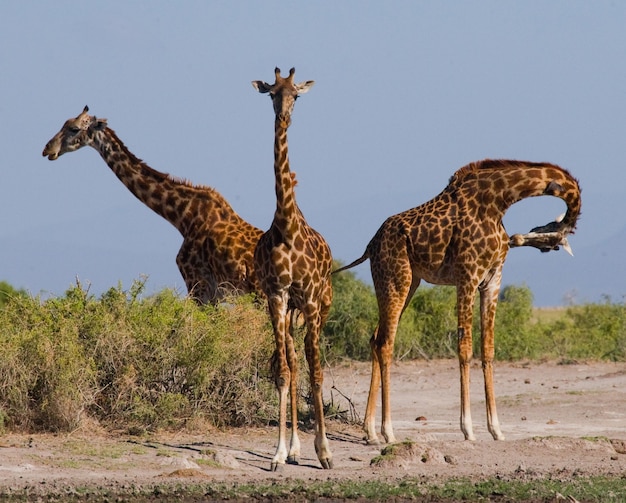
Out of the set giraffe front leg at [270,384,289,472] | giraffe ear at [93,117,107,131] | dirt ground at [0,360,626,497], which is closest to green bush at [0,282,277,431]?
dirt ground at [0,360,626,497]

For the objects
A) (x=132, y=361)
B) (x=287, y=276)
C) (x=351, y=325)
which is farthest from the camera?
(x=351, y=325)

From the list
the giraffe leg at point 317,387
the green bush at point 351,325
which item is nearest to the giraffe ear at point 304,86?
the giraffe leg at point 317,387

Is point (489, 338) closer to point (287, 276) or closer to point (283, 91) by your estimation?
point (287, 276)

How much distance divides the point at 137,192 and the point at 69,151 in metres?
0.88

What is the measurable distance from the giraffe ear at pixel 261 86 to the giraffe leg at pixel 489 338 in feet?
10.8

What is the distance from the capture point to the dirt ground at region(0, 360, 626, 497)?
10094 millimetres

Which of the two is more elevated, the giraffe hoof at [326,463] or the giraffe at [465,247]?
the giraffe at [465,247]

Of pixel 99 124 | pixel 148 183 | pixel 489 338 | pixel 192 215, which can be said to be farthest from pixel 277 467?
pixel 99 124

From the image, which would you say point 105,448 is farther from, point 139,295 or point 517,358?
point 517,358

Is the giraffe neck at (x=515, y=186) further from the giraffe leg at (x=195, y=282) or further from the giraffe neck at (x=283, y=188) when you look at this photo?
the giraffe leg at (x=195, y=282)

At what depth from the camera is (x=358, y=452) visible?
11.8 metres

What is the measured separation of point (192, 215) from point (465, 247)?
3.10 metres

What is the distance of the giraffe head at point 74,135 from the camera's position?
14133 mm

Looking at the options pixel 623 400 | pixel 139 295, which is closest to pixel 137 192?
pixel 139 295
